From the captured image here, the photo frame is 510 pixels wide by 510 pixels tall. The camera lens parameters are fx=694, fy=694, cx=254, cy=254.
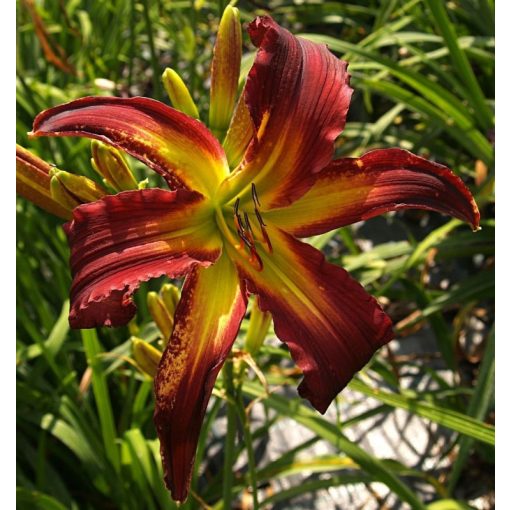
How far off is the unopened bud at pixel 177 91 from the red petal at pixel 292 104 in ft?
0.34

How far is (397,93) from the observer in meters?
1.55

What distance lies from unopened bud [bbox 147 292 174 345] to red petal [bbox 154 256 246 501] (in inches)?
4.7

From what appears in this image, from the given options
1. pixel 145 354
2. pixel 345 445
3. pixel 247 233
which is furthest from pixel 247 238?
pixel 345 445


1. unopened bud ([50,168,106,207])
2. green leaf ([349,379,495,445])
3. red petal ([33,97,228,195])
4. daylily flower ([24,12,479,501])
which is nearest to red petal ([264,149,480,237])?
daylily flower ([24,12,479,501])

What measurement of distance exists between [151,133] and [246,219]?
0.44 feet

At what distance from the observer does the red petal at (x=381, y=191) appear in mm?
703

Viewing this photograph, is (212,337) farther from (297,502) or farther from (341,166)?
(297,502)

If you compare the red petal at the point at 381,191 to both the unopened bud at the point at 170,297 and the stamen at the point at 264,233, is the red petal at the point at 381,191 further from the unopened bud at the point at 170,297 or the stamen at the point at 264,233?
the unopened bud at the point at 170,297

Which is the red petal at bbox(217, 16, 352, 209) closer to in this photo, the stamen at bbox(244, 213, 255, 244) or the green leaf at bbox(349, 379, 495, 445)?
the stamen at bbox(244, 213, 255, 244)

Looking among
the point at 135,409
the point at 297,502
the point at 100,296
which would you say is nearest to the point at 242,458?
the point at 297,502

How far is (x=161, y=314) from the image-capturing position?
0.80 metres

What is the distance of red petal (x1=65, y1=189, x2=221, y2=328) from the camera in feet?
2.01

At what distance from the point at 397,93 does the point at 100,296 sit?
1.12 metres

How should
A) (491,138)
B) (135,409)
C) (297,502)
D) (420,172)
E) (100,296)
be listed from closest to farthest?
(100,296) → (420,172) → (135,409) → (297,502) → (491,138)
